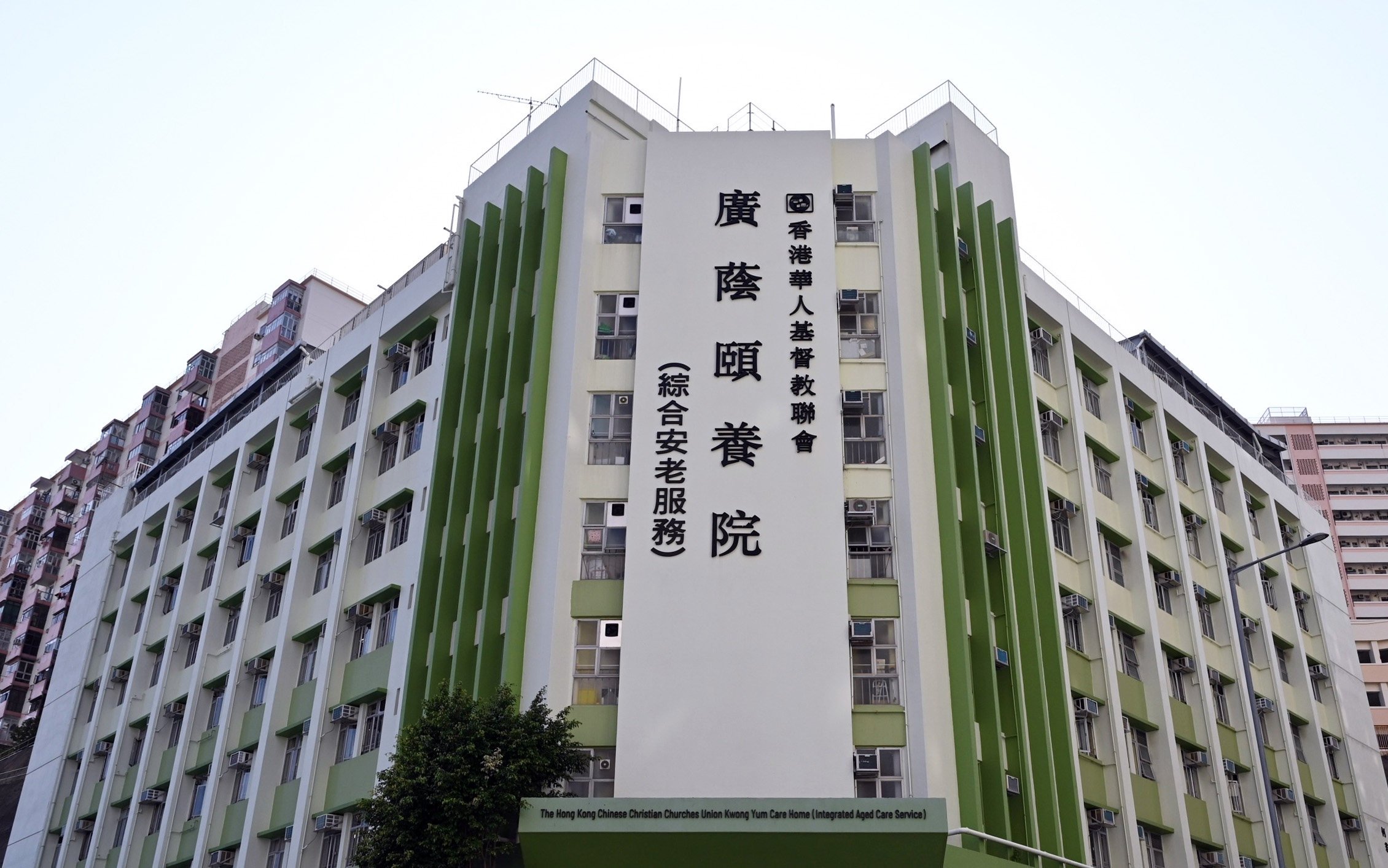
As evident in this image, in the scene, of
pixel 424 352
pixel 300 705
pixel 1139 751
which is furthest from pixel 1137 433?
pixel 300 705

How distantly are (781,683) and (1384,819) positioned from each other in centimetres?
2563

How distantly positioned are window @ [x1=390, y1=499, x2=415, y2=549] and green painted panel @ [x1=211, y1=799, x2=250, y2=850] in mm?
7024

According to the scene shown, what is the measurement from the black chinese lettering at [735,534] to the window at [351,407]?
14.0m

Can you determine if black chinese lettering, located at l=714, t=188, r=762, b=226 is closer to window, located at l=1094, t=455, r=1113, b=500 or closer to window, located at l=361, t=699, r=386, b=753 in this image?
window, located at l=1094, t=455, r=1113, b=500

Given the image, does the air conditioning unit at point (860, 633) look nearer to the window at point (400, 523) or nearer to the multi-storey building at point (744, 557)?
the multi-storey building at point (744, 557)

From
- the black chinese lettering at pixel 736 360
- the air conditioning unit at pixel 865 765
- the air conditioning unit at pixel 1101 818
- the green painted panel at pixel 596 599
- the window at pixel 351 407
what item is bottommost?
the air conditioning unit at pixel 865 765

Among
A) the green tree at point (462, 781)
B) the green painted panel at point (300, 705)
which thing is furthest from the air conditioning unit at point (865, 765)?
the green painted panel at point (300, 705)

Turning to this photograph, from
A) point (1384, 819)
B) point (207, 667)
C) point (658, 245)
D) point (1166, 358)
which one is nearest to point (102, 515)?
point (207, 667)

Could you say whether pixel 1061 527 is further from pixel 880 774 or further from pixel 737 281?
pixel 880 774

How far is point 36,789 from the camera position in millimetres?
42438

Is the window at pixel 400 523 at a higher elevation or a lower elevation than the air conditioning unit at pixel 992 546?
higher

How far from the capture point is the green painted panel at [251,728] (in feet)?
109

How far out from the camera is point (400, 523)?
3184cm

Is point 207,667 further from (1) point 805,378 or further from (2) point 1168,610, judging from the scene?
(2) point 1168,610
